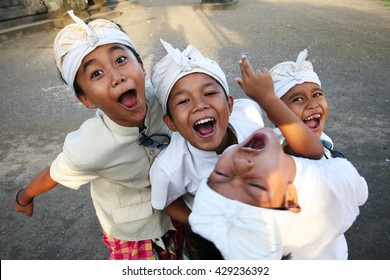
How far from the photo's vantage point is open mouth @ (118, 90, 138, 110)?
1797 mm

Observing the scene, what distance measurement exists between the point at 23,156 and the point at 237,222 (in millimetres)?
3711

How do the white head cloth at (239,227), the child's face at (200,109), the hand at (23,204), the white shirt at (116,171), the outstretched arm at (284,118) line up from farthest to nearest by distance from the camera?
the hand at (23,204) < the white shirt at (116,171) < the child's face at (200,109) < the outstretched arm at (284,118) < the white head cloth at (239,227)

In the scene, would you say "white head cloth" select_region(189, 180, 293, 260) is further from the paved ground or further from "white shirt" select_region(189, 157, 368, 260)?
the paved ground

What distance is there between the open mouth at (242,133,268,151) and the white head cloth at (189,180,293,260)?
0.78 ft

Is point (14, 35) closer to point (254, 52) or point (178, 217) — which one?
point (254, 52)

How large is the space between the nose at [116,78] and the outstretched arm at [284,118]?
594 millimetres

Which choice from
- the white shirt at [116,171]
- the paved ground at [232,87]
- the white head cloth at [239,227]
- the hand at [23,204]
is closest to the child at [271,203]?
the white head cloth at [239,227]

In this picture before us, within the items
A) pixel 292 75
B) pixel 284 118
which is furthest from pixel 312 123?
pixel 284 118

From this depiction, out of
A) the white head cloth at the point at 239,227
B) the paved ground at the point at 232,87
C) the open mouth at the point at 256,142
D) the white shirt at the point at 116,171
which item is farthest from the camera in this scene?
the paved ground at the point at 232,87

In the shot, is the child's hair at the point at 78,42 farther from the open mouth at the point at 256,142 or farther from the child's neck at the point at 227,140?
the open mouth at the point at 256,142

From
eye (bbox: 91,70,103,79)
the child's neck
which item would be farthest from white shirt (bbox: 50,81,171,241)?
the child's neck

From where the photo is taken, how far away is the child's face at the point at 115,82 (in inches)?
67.2
